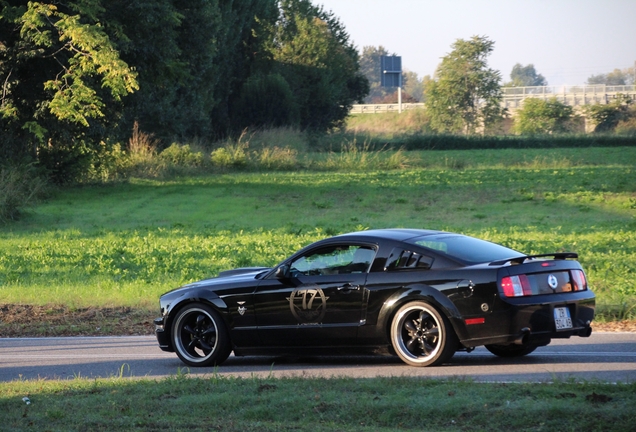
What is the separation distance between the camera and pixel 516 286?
8.59 metres

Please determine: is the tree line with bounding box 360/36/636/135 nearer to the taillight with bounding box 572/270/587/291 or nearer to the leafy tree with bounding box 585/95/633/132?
the leafy tree with bounding box 585/95/633/132

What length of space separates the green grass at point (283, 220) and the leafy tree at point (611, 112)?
32309 millimetres

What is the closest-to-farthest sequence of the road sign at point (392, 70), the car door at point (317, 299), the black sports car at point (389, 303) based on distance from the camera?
1. the black sports car at point (389, 303)
2. the car door at point (317, 299)
3. the road sign at point (392, 70)

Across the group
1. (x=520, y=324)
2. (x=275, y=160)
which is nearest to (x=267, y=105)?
(x=275, y=160)

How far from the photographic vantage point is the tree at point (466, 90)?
8356cm

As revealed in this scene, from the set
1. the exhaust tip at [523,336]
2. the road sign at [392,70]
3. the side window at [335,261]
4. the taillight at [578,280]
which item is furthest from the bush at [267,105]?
the exhaust tip at [523,336]

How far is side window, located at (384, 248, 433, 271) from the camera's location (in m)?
9.06

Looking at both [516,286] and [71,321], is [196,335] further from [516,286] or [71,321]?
[71,321]

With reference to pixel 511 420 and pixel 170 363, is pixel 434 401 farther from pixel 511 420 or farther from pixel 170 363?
pixel 170 363

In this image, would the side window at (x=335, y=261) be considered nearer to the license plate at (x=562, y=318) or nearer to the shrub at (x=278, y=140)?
the license plate at (x=562, y=318)

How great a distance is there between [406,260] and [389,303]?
0.47m

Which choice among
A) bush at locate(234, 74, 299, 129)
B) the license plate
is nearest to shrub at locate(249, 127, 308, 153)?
bush at locate(234, 74, 299, 129)

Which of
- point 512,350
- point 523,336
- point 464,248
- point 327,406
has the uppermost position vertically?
point 464,248

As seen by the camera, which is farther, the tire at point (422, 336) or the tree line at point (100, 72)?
the tree line at point (100, 72)
